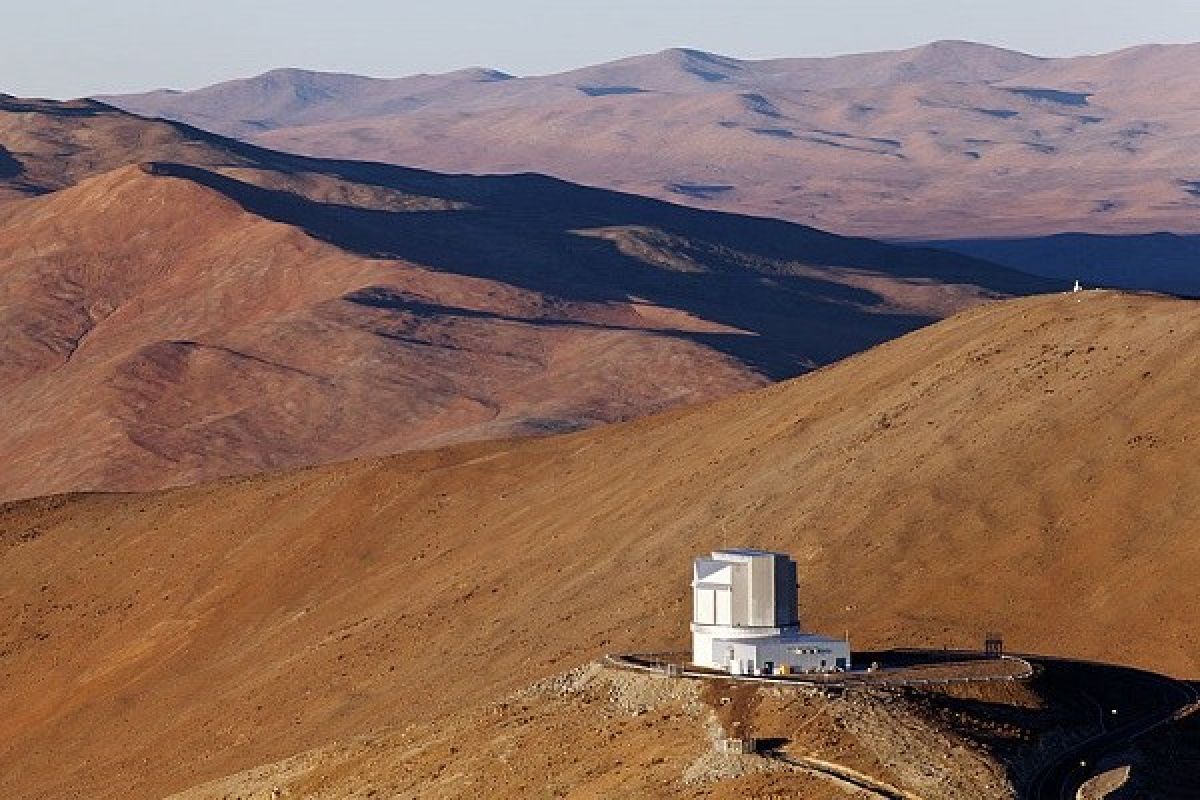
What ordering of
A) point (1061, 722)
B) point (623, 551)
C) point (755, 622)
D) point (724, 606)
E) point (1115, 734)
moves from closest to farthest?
point (1061, 722), point (1115, 734), point (755, 622), point (724, 606), point (623, 551)

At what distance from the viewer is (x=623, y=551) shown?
6656 centimetres

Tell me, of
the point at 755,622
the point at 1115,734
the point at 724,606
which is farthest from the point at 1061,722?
the point at 724,606

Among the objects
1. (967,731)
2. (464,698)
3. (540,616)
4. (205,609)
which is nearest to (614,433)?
(205,609)

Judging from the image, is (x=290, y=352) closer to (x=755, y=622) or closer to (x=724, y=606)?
(x=724, y=606)

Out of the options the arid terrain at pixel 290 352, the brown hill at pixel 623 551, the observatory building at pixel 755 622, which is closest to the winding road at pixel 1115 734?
the brown hill at pixel 623 551

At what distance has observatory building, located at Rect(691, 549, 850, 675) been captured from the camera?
45.0 metres

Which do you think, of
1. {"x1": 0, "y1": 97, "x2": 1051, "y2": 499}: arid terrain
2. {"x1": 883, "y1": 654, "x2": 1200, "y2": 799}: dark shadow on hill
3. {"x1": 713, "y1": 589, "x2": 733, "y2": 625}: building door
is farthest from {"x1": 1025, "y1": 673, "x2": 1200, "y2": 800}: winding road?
{"x1": 0, "y1": 97, "x2": 1051, "y2": 499}: arid terrain

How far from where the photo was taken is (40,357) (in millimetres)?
181500

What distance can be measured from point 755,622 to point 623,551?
21.1 m

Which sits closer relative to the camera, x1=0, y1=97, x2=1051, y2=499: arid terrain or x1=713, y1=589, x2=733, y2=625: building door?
x1=713, y1=589, x2=733, y2=625: building door

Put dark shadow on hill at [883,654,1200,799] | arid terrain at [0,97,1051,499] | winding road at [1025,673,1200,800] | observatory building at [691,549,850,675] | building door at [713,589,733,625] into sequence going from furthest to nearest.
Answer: arid terrain at [0,97,1051,499] < building door at [713,589,733,625] < observatory building at [691,549,850,675] < dark shadow on hill at [883,654,1200,799] < winding road at [1025,673,1200,800]

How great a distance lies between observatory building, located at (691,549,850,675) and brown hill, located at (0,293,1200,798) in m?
8.78

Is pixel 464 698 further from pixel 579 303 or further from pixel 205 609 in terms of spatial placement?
pixel 579 303

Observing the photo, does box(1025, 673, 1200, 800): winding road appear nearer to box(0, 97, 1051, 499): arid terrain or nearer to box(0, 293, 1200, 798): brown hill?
box(0, 293, 1200, 798): brown hill
